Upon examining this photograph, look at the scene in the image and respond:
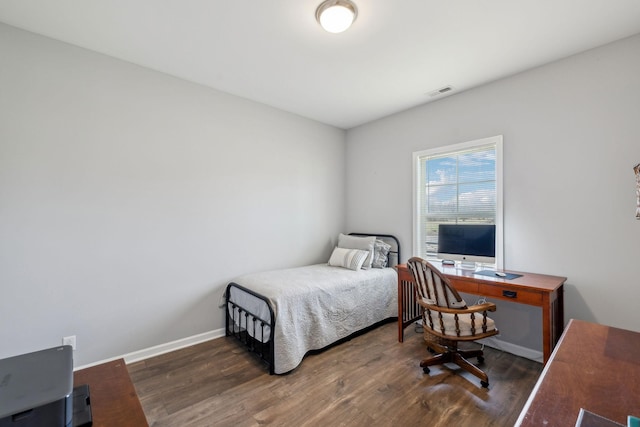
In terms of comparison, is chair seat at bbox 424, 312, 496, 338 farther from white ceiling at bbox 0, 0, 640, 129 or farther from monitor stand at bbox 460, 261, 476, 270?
white ceiling at bbox 0, 0, 640, 129

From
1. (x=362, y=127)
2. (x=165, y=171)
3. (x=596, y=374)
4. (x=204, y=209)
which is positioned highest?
(x=362, y=127)

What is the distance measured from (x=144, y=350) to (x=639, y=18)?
459 centimetres

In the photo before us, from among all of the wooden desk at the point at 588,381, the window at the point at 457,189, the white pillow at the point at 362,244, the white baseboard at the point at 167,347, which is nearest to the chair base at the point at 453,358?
the window at the point at 457,189

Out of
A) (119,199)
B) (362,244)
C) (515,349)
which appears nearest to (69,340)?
(119,199)

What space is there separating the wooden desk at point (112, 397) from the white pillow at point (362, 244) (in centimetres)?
268

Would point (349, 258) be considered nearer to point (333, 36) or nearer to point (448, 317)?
point (448, 317)

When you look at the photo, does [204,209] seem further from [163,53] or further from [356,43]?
[356,43]

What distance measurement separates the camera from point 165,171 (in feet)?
8.82

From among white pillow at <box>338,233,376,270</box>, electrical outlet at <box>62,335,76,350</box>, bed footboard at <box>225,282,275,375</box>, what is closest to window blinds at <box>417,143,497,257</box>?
white pillow at <box>338,233,376,270</box>

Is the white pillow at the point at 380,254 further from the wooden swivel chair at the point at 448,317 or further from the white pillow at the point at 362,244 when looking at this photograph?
the wooden swivel chair at the point at 448,317

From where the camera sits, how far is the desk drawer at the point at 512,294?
2.10 metres

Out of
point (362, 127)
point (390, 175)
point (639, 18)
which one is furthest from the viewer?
point (362, 127)

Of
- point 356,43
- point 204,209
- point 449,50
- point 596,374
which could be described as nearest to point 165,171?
point 204,209

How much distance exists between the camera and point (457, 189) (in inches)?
125
